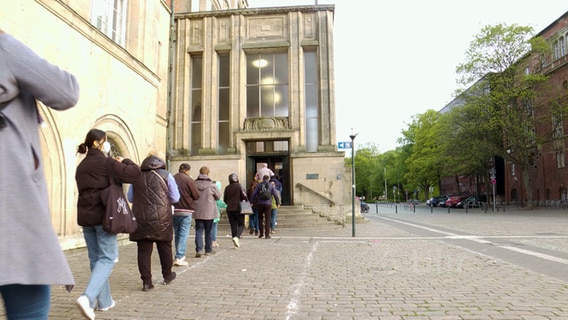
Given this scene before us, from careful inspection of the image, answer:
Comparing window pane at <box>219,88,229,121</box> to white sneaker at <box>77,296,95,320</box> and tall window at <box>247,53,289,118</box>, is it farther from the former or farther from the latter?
white sneaker at <box>77,296,95,320</box>

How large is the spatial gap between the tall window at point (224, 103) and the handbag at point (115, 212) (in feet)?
54.9

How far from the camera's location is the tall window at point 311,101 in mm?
20469

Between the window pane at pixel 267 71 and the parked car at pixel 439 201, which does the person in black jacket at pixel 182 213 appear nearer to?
the window pane at pixel 267 71

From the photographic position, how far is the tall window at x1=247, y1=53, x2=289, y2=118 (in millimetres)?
21188

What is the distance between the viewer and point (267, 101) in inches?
836

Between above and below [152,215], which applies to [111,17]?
above

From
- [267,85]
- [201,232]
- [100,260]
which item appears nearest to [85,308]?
[100,260]

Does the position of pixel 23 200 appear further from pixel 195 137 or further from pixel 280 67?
pixel 280 67

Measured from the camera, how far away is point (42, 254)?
69.9 inches

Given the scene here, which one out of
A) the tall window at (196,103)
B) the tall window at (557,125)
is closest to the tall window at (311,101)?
the tall window at (196,103)

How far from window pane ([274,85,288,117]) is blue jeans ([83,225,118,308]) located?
56.2 ft

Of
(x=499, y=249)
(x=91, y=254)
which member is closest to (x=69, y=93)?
(x=91, y=254)

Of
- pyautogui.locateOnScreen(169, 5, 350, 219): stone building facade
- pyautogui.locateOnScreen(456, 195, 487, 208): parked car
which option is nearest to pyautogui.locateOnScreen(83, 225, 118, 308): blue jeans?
pyautogui.locateOnScreen(169, 5, 350, 219): stone building facade

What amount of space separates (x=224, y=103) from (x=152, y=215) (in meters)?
16.4
